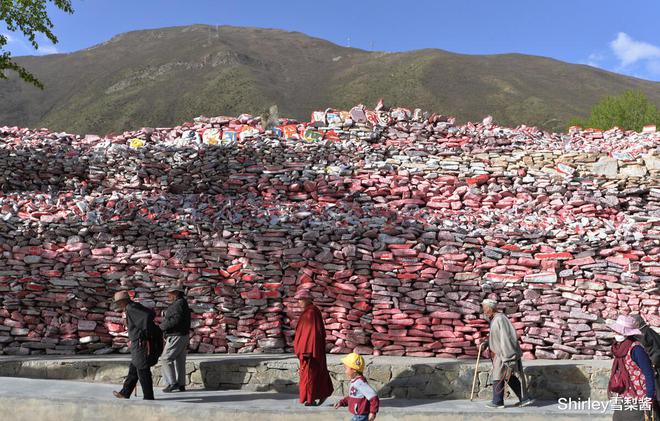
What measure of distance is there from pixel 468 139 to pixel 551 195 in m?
2.80

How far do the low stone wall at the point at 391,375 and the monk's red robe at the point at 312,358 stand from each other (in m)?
1.04

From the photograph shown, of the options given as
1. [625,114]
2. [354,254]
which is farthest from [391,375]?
[625,114]

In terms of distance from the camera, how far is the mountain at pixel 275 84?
61062 millimetres

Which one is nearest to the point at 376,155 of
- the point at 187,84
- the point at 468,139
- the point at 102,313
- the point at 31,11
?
the point at 468,139

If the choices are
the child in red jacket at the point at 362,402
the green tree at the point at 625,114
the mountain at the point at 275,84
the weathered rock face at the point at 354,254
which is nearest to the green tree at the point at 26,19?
the weathered rock face at the point at 354,254

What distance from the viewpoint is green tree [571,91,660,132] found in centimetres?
3509

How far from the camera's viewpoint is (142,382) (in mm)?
6461

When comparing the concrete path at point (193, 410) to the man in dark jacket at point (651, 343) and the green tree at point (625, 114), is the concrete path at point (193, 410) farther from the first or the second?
the green tree at point (625, 114)

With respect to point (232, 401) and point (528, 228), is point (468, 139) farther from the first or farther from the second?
point (232, 401)

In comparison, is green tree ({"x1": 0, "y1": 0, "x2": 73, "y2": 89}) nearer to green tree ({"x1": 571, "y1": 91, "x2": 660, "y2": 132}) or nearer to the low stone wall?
the low stone wall

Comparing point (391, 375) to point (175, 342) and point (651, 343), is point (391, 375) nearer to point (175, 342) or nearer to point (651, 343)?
point (175, 342)

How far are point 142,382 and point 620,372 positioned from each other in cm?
499

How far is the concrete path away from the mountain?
44066 mm

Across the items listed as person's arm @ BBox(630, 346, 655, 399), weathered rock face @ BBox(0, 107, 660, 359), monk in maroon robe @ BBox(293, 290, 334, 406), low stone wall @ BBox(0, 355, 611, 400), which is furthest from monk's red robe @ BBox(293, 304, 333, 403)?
person's arm @ BBox(630, 346, 655, 399)
